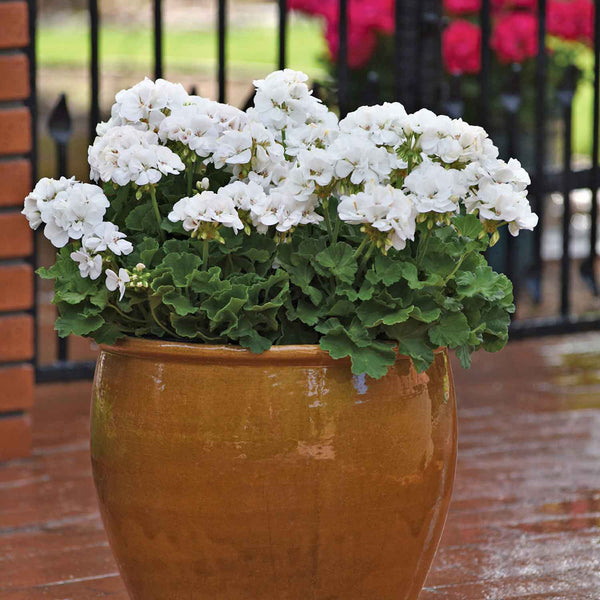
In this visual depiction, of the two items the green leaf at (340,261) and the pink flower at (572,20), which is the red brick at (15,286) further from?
the pink flower at (572,20)

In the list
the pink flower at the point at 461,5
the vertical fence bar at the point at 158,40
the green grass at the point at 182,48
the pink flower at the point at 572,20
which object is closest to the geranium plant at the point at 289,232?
the vertical fence bar at the point at 158,40

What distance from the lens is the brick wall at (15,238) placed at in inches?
125

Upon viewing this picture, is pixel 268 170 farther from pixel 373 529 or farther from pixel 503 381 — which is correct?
pixel 503 381

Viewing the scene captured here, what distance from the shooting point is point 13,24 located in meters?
3.16

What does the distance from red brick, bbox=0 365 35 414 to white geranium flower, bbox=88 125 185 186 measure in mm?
1531

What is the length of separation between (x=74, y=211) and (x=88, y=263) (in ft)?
0.25

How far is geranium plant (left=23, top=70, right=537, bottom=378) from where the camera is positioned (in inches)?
70.1

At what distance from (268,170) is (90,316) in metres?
0.34

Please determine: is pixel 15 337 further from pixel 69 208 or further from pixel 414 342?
pixel 414 342

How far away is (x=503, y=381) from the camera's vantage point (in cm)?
420

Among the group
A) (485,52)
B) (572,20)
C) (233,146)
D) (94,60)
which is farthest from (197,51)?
(233,146)

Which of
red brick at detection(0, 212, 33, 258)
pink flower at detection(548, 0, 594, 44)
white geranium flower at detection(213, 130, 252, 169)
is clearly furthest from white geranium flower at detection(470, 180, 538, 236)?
pink flower at detection(548, 0, 594, 44)

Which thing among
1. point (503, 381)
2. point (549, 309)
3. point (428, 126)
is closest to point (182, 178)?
point (428, 126)

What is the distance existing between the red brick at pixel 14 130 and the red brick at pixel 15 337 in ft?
1.40
